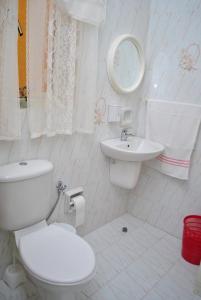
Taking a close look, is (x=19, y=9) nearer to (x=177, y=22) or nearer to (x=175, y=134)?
(x=177, y=22)

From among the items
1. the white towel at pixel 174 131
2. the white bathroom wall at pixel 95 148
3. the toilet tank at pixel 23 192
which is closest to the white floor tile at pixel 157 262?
the white bathroom wall at pixel 95 148

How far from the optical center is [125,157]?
172 cm

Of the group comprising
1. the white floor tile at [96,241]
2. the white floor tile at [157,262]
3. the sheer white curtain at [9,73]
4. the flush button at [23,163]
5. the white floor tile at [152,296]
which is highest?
Answer: the sheer white curtain at [9,73]

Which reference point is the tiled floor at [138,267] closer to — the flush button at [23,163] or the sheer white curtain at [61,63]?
the flush button at [23,163]

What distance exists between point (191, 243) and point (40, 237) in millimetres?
1212

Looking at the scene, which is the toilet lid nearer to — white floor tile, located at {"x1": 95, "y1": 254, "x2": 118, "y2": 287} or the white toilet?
the white toilet

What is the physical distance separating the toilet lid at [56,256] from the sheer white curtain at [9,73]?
23.3 inches

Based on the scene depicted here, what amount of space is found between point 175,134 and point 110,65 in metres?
0.80

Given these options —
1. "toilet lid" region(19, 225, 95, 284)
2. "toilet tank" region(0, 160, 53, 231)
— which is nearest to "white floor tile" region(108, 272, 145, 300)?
"toilet lid" region(19, 225, 95, 284)

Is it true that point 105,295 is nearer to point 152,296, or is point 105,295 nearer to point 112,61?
point 152,296

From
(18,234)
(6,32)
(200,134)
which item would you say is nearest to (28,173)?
(18,234)

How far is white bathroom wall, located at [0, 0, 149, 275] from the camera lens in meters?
1.45

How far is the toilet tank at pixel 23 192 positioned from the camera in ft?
3.98

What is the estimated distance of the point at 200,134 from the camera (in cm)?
183
